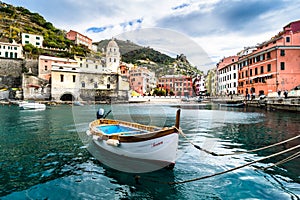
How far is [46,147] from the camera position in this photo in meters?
9.64

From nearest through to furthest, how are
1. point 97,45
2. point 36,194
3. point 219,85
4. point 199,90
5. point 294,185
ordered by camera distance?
point 36,194 → point 294,185 → point 219,85 → point 199,90 → point 97,45

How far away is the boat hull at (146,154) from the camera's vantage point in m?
5.80

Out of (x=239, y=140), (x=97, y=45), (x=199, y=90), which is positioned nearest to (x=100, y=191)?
(x=239, y=140)

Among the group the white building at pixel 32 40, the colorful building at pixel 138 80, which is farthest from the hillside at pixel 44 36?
the colorful building at pixel 138 80

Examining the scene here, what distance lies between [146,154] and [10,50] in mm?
72247

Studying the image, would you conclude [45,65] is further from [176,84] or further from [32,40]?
[176,84]

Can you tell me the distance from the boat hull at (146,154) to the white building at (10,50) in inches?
2743

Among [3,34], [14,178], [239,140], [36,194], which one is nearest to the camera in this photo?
[36,194]

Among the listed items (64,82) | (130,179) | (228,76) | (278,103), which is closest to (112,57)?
(64,82)

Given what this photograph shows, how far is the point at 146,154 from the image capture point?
19.4ft

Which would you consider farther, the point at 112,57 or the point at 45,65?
the point at 112,57

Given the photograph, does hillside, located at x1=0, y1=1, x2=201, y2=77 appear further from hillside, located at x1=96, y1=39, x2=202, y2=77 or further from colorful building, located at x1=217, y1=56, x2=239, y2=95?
colorful building, located at x1=217, y1=56, x2=239, y2=95

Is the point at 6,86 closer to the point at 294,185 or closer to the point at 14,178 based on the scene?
the point at 14,178

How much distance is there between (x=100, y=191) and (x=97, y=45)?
126m
